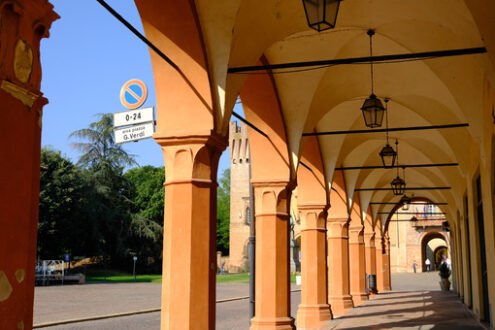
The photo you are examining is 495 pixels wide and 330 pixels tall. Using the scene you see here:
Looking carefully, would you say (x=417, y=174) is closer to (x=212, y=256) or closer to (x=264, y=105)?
(x=264, y=105)

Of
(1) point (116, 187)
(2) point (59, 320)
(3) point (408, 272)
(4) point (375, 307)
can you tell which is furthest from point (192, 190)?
(3) point (408, 272)

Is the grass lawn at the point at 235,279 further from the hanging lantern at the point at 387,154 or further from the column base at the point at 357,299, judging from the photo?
the hanging lantern at the point at 387,154

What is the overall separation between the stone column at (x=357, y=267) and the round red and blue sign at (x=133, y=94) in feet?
42.2

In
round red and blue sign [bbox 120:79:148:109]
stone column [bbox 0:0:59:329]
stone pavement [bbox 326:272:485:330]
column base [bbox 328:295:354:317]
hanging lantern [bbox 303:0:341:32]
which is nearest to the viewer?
stone column [bbox 0:0:59:329]

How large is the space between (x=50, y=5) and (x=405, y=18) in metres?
6.87

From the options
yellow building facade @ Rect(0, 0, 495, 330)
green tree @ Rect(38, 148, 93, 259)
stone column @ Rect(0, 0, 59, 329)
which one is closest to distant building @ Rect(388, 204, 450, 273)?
green tree @ Rect(38, 148, 93, 259)

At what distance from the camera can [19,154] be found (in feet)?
10.8

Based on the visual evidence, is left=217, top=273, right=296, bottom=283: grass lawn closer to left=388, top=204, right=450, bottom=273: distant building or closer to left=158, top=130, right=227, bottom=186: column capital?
left=388, top=204, right=450, bottom=273: distant building

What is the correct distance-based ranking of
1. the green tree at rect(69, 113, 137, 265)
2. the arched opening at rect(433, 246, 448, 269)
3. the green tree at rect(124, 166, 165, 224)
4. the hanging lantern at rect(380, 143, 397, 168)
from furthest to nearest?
the arched opening at rect(433, 246, 448, 269)
the green tree at rect(124, 166, 165, 224)
the green tree at rect(69, 113, 137, 265)
the hanging lantern at rect(380, 143, 397, 168)

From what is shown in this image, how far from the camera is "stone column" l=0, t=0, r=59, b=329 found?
3145 mm

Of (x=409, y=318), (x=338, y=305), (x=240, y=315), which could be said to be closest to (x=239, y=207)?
(x=338, y=305)

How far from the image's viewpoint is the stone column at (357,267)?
2172cm

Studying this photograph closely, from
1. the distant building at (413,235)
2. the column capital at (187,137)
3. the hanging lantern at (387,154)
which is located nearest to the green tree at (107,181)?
the distant building at (413,235)

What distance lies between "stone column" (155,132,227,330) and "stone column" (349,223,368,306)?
15.6 meters
